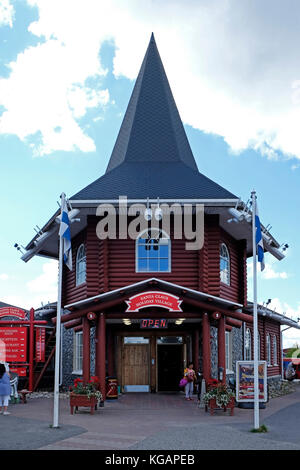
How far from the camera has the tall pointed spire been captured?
2366cm

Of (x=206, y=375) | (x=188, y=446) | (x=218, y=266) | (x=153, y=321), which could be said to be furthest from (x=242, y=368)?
(x=188, y=446)

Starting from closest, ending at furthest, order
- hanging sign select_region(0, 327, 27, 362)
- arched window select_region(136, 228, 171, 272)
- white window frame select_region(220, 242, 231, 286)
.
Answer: arched window select_region(136, 228, 171, 272) → hanging sign select_region(0, 327, 27, 362) → white window frame select_region(220, 242, 231, 286)

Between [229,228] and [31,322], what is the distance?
8.62m

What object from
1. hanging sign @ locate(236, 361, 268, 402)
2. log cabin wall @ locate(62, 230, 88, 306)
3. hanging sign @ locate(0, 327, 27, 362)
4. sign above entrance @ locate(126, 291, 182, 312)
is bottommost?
hanging sign @ locate(236, 361, 268, 402)

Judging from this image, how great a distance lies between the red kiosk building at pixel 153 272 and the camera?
1772 centimetres

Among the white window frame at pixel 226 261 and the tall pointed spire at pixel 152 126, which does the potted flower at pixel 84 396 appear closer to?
the white window frame at pixel 226 261

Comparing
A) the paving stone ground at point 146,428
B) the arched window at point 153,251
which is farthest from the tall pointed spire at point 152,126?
the paving stone ground at point 146,428

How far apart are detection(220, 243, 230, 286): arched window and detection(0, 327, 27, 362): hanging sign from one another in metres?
8.03

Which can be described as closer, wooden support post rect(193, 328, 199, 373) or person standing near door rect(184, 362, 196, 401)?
person standing near door rect(184, 362, 196, 401)

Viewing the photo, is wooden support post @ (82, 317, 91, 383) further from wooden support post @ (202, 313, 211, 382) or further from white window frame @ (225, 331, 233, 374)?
white window frame @ (225, 331, 233, 374)

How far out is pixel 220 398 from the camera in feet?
51.4

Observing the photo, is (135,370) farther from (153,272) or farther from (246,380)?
(246,380)

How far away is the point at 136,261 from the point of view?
809 inches

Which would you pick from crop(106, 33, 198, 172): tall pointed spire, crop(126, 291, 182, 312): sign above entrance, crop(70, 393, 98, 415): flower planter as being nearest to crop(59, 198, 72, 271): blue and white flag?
crop(126, 291, 182, 312): sign above entrance
